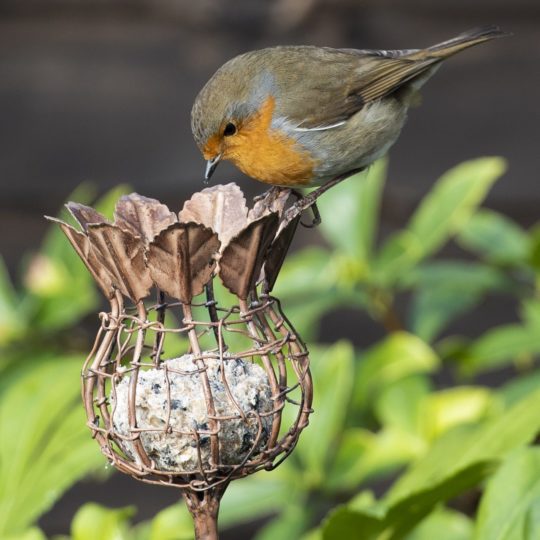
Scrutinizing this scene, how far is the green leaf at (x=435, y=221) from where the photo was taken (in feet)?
7.39

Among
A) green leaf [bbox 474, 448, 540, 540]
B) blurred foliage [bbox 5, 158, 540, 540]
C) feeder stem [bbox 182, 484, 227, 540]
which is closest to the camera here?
feeder stem [bbox 182, 484, 227, 540]

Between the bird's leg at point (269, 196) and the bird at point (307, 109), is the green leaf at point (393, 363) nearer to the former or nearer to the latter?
the bird at point (307, 109)

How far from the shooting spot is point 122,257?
3.60 ft

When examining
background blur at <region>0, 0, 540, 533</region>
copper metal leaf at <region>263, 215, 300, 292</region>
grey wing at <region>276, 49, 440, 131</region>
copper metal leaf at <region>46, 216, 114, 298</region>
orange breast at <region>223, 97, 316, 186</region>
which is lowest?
copper metal leaf at <region>263, 215, 300, 292</region>

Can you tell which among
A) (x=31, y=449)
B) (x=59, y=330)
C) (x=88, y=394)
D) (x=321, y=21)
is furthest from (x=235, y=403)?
(x=321, y=21)

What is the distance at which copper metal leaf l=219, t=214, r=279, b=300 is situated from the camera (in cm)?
110

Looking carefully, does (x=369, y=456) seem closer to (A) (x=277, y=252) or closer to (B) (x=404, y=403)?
(B) (x=404, y=403)

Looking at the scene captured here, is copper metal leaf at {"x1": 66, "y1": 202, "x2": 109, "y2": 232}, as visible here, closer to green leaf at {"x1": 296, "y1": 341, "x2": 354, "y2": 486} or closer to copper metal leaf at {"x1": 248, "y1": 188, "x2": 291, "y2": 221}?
copper metal leaf at {"x1": 248, "y1": 188, "x2": 291, "y2": 221}

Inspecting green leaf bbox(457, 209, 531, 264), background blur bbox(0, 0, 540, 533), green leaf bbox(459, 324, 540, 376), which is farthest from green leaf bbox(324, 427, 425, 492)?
background blur bbox(0, 0, 540, 533)

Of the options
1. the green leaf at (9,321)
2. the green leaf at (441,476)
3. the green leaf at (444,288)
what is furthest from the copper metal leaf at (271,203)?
the green leaf at (9,321)

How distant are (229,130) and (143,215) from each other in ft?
1.95

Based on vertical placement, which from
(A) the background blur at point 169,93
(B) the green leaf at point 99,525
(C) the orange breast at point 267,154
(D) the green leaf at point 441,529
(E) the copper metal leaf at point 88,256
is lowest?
(D) the green leaf at point 441,529

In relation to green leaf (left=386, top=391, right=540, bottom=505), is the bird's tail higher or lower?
higher

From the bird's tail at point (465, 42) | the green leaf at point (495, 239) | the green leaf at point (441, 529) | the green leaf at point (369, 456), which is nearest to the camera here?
the green leaf at point (441, 529)
